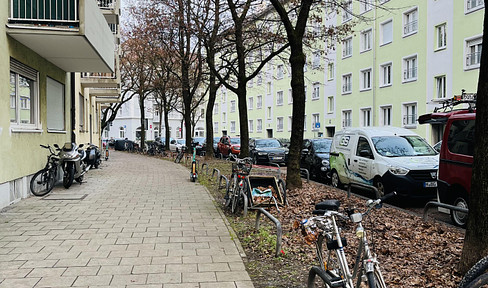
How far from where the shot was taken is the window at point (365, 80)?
34000mm

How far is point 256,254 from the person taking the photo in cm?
564

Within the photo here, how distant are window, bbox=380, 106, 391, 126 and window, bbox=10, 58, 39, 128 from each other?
25957 mm

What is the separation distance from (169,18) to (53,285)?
56.9 feet

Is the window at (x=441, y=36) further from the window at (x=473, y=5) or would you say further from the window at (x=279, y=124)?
the window at (x=279, y=124)

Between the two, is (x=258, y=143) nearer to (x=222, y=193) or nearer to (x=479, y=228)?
(x=222, y=193)

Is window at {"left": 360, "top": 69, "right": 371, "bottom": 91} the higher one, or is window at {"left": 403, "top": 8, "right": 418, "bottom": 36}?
window at {"left": 403, "top": 8, "right": 418, "bottom": 36}

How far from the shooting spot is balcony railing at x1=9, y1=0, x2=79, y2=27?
369 inches

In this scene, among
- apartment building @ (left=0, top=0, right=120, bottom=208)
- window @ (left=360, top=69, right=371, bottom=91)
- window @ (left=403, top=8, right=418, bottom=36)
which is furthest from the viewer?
window @ (left=360, top=69, right=371, bottom=91)

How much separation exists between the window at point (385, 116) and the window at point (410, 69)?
2858 mm

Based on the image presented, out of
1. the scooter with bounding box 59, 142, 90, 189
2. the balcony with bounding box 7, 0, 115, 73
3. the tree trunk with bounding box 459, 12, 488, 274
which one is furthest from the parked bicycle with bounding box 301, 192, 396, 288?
the scooter with bounding box 59, 142, 90, 189

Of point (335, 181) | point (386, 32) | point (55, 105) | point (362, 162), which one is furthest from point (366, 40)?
point (55, 105)

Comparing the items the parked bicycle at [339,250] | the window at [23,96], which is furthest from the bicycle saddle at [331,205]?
the window at [23,96]

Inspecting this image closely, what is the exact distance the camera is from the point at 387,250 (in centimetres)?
552

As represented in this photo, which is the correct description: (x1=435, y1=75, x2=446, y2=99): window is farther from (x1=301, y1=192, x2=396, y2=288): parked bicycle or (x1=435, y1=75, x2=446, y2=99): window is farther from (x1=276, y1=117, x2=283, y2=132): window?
(x1=301, y1=192, x2=396, y2=288): parked bicycle
